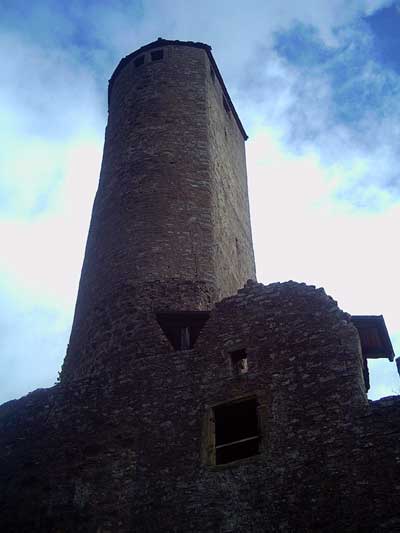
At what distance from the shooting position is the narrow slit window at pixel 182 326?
533 inches

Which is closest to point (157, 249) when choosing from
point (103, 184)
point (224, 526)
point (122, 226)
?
point (122, 226)

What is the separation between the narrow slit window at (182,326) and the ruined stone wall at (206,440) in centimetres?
43

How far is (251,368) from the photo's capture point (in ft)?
38.6

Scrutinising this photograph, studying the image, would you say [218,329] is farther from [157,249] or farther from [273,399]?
[157,249]

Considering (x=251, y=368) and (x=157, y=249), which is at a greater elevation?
(x=157, y=249)

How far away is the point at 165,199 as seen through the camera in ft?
55.4

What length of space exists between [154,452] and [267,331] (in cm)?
286

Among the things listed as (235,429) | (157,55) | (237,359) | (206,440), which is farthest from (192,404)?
(157,55)

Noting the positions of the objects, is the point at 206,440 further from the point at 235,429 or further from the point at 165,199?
the point at 165,199

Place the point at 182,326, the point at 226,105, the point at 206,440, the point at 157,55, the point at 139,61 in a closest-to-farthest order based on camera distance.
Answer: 1. the point at 206,440
2. the point at 182,326
3. the point at 157,55
4. the point at 139,61
5. the point at 226,105

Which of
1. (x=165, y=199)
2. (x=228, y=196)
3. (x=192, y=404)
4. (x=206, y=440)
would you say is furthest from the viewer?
(x=228, y=196)

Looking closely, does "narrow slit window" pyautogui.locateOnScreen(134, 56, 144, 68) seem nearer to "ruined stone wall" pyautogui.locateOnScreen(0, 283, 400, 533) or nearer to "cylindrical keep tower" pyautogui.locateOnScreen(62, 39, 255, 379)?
"cylindrical keep tower" pyautogui.locateOnScreen(62, 39, 255, 379)

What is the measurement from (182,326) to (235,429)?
2646 mm

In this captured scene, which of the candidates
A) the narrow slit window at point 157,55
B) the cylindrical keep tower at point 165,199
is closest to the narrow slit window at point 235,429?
the cylindrical keep tower at point 165,199
